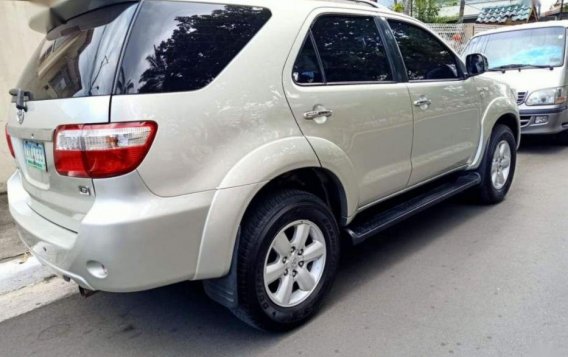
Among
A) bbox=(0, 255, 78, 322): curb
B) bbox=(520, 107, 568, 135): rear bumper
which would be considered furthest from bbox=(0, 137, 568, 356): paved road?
bbox=(520, 107, 568, 135): rear bumper

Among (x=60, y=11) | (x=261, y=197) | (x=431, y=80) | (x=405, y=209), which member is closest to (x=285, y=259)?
(x=261, y=197)

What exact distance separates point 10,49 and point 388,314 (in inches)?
197

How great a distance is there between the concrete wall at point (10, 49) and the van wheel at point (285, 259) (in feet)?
13.6

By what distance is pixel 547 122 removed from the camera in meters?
6.72

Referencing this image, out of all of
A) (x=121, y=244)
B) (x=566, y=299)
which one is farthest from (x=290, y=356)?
(x=566, y=299)

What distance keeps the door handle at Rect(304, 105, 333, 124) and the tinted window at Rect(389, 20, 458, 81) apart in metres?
1.10

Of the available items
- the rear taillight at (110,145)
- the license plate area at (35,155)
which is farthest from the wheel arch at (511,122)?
the license plate area at (35,155)

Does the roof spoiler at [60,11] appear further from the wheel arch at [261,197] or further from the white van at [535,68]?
the white van at [535,68]

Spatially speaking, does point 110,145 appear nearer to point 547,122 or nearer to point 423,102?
point 423,102

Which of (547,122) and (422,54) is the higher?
(422,54)

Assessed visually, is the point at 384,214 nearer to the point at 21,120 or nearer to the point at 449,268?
the point at 449,268

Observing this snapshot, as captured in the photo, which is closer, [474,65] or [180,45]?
[180,45]

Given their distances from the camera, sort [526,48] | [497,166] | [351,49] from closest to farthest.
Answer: [351,49] < [497,166] < [526,48]

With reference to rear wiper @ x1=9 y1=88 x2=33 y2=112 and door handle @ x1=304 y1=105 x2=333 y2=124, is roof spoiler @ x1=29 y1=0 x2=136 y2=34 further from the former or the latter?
door handle @ x1=304 y1=105 x2=333 y2=124
